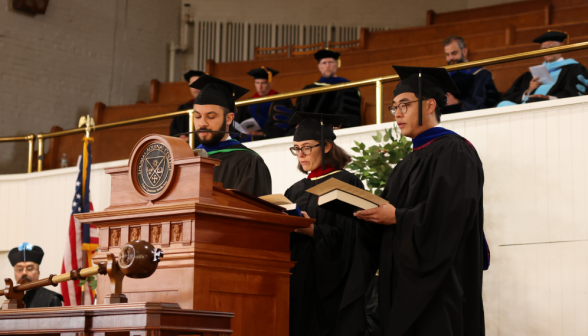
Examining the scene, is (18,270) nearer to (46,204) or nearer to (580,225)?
(46,204)

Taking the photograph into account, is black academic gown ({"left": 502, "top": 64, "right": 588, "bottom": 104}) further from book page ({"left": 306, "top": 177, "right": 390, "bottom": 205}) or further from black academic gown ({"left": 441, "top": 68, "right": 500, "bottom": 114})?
book page ({"left": 306, "top": 177, "right": 390, "bottom": 205})

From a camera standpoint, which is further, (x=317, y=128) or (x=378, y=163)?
(x=378, y=163)

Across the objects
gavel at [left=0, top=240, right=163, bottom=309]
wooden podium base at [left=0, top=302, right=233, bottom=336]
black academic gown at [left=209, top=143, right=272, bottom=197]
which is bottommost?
wooden podium base at [left=0, top=302, right=233, bottom=336]

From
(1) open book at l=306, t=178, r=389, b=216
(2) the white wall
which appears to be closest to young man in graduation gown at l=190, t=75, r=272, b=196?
(1) open book at l=306, t=178, r=389, b=216

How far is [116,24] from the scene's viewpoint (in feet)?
35.7

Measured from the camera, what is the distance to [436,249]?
291 centimetres

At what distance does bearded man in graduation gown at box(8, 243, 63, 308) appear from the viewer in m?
5.47

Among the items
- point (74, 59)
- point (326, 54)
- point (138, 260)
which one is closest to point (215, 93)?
point (138, 260)

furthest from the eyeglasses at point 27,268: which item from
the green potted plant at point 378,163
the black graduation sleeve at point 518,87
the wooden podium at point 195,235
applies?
the black graduation sleeve at point 518,87

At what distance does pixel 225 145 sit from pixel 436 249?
1.35 m

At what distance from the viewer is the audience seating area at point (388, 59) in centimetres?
761

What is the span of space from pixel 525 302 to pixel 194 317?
3.34m

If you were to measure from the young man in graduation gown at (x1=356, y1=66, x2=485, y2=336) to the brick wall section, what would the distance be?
7463mm

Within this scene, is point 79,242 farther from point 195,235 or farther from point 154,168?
point 195,235
